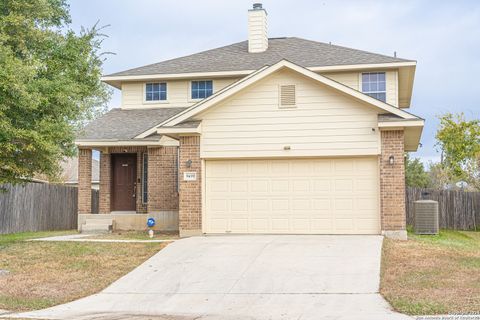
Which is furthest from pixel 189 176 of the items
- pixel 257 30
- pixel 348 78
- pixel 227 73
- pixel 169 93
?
pixel 257 30

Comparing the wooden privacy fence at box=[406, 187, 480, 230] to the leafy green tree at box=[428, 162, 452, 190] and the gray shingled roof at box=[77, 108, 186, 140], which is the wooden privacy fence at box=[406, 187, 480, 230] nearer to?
the leafy green tree at box=[428, 162, 452, 190]

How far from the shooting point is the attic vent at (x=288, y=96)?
60.3ft

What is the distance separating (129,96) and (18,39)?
27.7 feet

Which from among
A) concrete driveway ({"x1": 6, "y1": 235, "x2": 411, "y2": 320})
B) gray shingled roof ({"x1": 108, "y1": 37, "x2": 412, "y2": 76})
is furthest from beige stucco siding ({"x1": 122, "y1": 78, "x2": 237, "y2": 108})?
concrete driveway ({"x1": 6, "y1": 235, "x2": 411, "y2": 320})

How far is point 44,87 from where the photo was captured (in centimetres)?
1666

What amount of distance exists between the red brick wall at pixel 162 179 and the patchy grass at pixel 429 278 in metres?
8.45

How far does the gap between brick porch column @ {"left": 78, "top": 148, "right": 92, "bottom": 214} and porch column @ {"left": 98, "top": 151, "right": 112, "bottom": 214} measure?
440mm

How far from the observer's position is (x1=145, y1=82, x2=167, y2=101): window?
83.6 ft

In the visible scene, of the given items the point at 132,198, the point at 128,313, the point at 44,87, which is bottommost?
the point at 128,313

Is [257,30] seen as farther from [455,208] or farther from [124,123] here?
[455,208]

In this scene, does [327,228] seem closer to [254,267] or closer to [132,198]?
[254,267]

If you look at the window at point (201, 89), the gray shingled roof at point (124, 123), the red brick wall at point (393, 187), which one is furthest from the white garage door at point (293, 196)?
the window at point (201, 89)

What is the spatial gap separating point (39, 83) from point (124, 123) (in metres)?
7.62

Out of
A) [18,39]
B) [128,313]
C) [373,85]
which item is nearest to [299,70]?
[373,85]
